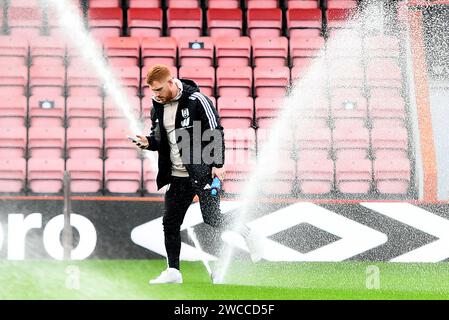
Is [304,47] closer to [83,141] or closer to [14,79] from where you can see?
[83,141]

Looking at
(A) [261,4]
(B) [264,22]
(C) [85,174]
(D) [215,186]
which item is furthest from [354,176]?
(D) [215,186]

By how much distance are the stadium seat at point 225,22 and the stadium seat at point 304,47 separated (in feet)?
2.40

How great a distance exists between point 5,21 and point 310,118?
3758 mm

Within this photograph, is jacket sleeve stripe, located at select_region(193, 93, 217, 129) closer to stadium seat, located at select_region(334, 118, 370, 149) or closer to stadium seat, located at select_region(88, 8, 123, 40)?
stadium seat, located at select_region(334, 118, 370, 149)

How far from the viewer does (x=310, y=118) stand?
11836 millimetres

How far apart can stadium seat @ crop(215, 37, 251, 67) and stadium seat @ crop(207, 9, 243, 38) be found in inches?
16.8

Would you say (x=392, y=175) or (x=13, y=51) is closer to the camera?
(x=392, y=175)

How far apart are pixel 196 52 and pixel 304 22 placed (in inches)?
56.0

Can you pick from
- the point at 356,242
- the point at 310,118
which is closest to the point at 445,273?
the point at 356,242

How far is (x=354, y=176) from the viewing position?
11.3 meters

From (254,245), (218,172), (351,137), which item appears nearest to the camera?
(218,172)

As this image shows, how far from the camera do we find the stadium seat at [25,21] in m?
13.0
